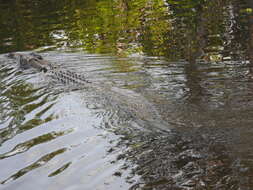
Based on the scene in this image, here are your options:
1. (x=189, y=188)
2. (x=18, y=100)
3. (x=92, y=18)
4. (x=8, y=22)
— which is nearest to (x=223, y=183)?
(x=189, y=188)

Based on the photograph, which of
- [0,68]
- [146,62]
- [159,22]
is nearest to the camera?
[146,62]

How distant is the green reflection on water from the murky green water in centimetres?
7

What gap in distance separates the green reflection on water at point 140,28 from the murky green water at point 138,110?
7 cm

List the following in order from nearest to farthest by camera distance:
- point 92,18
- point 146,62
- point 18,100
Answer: point 18,100 < point 146,62 < point 92,18

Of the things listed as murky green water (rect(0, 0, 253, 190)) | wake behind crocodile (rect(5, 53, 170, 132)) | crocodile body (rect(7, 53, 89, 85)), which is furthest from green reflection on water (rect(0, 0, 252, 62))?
wake behind crocodile (rect(5, 53, 170, 132))

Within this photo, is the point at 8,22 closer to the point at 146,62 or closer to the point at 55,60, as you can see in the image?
the point at 55,60

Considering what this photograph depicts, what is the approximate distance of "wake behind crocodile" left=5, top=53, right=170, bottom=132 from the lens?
5.64 meters

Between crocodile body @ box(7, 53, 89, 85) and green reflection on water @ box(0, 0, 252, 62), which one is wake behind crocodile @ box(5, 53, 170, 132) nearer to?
crocodile body @ box(7, 53, 89, 85)

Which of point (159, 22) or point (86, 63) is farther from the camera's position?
point (159, 22)

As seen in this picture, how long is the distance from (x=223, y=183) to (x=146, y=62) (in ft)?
18.1

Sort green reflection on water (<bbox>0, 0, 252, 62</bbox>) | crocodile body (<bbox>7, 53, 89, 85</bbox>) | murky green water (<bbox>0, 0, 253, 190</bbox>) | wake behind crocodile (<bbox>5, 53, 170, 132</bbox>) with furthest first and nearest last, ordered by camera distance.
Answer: green reflection on water (<bbox>0, 0, 252, 62</bbox>), crocodile body (<bbox>7, 53, 89, 85</bbox>), wake behind crocodile (<bbox>5, 53, 170, 132</bbox>), murky green water (<bbox>0, 0, 253, 190</bbox>)

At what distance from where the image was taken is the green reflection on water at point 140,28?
32.4ft

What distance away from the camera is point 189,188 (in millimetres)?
3873

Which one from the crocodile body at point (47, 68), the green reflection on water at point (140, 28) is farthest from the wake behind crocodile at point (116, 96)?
the green reflection on water at point (140, 28)
